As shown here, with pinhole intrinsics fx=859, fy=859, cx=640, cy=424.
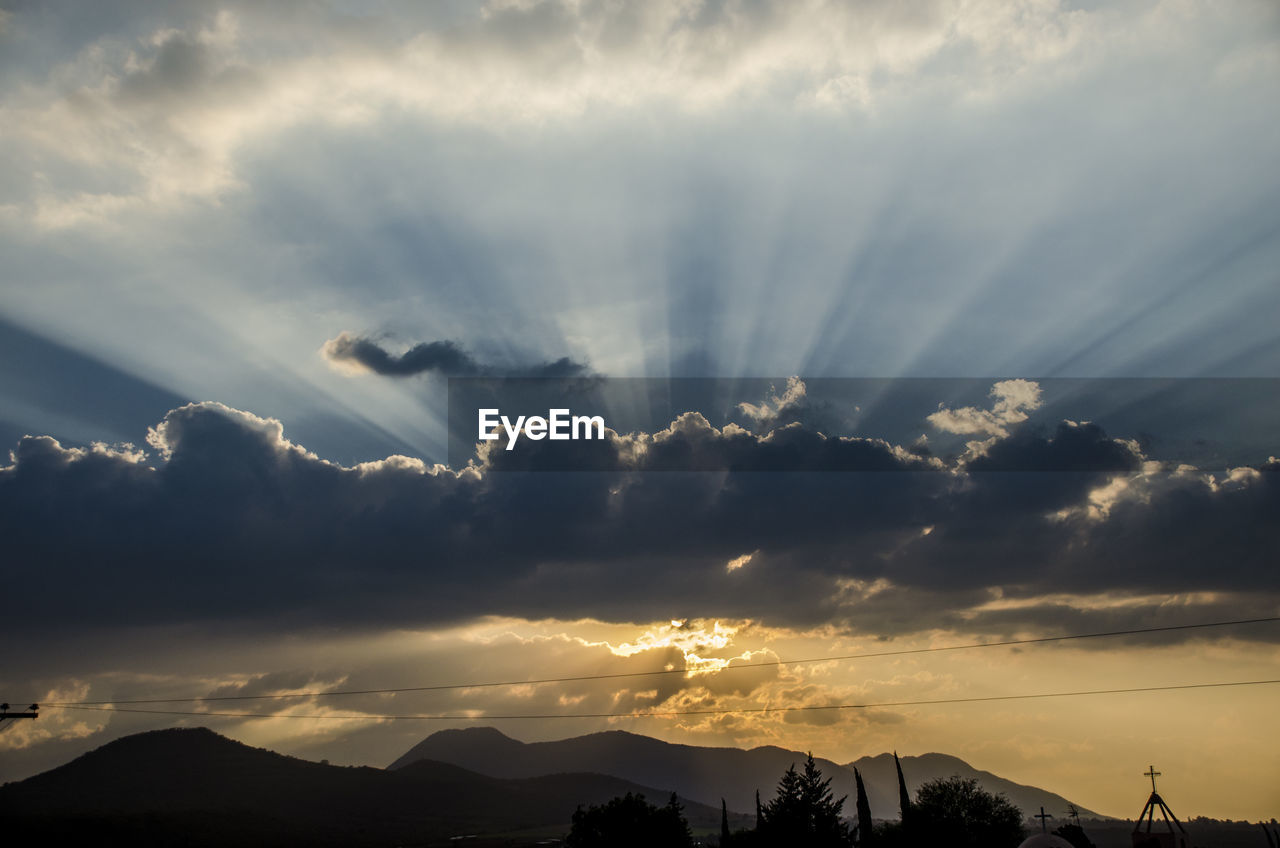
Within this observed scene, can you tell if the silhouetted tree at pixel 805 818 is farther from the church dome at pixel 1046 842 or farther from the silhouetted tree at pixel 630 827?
the silhouetted tree at pixel 630 827

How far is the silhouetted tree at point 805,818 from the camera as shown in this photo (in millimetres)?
71188

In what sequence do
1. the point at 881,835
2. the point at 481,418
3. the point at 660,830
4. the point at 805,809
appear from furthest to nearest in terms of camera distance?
1. the point at 881,835
2. the point at 660,830
3. the point at 805,809
4. the point at 481,418

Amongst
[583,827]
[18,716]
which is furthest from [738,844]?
[18,716]

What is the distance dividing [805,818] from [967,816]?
88.9 meters

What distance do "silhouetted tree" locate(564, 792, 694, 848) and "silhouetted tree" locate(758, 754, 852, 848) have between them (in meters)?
23.4

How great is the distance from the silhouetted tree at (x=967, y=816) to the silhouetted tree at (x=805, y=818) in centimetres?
4746

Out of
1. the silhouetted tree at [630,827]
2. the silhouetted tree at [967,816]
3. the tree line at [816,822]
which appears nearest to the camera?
the tree line at [816,822]

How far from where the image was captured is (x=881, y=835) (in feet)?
400

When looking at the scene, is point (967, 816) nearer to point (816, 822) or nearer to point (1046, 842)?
point (816, 822)

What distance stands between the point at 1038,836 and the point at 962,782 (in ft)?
359

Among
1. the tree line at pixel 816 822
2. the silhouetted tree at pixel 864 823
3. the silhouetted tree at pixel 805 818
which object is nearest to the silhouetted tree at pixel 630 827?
the tree line at pixel 816 822

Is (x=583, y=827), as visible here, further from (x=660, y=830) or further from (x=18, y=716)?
(x=18, y=716)

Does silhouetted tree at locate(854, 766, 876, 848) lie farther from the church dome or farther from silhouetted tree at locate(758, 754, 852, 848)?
the church dome

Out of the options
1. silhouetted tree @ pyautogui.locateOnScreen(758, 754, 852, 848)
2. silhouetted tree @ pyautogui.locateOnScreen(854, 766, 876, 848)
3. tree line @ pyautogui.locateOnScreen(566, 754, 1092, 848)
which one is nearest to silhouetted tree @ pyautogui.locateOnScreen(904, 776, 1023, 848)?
tree line @ pyautogui.locateOnScreen(566, 754, 1092, 848)
